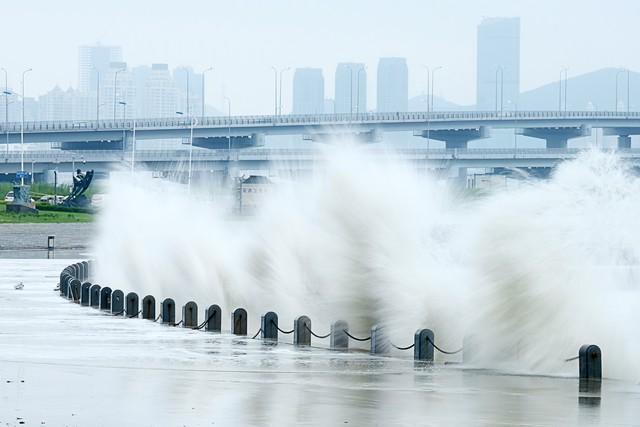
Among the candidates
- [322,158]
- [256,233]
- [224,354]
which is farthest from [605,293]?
[256,233]

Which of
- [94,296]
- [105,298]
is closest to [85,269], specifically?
[94,296]

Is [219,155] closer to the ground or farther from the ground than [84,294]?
farther from the ground

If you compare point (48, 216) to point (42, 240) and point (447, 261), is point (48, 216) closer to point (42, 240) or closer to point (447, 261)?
point (42, 240)

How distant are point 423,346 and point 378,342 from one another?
74.6 inches

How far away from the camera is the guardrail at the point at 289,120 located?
148375mm

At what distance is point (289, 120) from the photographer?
158125mm

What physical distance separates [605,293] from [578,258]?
27.3 inches

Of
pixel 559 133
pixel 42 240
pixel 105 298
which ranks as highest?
pixel 559 133

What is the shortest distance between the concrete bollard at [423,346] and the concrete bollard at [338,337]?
214 cm

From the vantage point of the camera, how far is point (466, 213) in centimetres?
2134

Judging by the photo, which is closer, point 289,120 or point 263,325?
point 263,325

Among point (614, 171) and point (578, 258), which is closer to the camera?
point (578, 258)

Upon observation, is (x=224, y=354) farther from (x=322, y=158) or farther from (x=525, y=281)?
(x=322, y=158)

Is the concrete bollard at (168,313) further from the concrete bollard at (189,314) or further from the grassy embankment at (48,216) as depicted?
the grassy embankment at (48,216)
